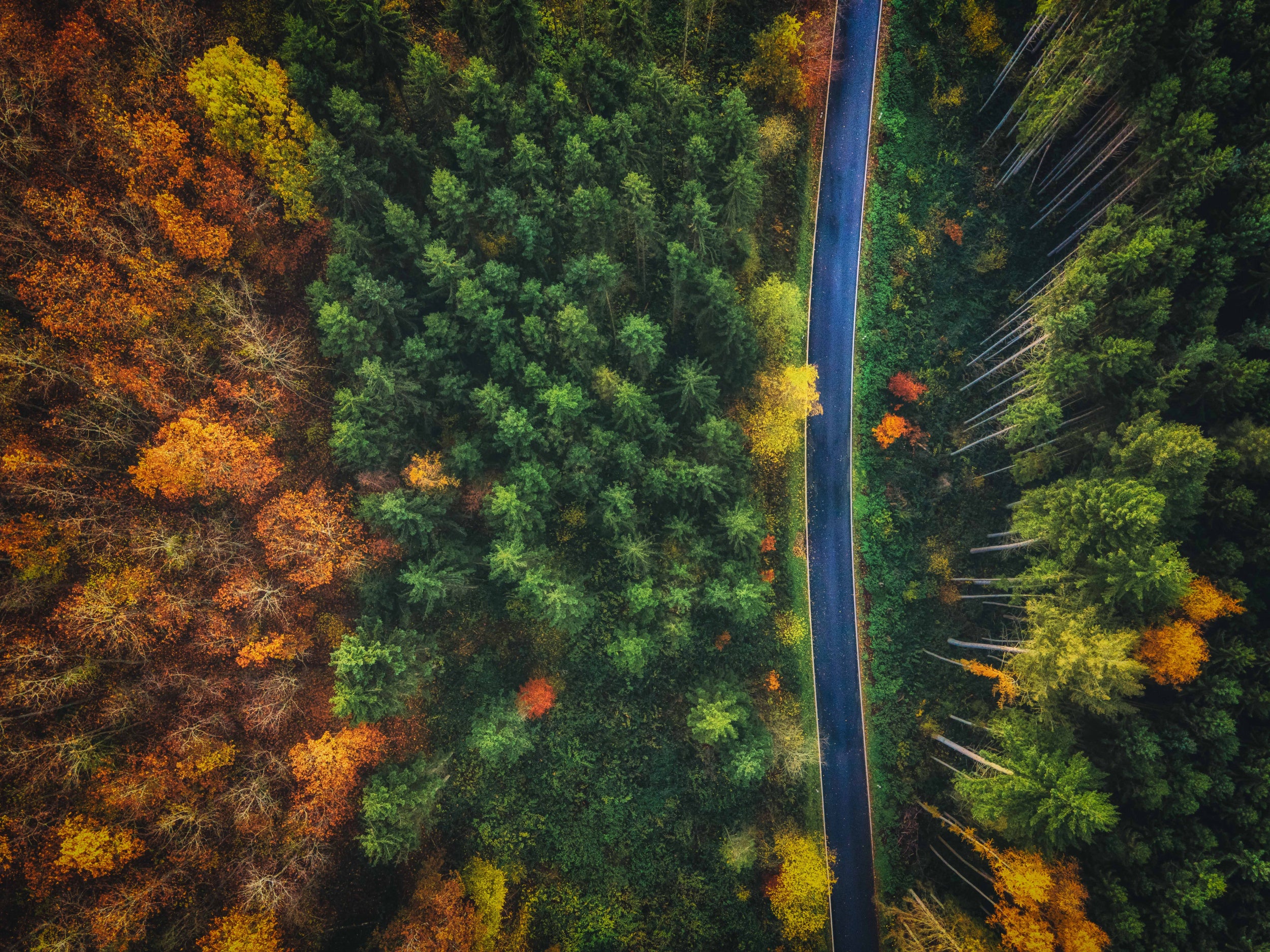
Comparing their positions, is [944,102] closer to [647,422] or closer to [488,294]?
[647,422]

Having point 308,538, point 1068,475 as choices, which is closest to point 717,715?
point 308,538

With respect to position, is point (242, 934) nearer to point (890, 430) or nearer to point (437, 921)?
point (437, 921)

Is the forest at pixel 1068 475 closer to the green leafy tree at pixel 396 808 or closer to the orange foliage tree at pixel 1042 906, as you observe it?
the orange foliage tree at pixel 1042 906

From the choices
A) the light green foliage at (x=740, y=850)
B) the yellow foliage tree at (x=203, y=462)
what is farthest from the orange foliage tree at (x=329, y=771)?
the light green foliage at (x=740, y=850)

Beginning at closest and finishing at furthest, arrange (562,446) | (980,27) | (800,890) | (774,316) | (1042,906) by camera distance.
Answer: (562,446)
(1042,906)
(774,316)
(800,890)
(980,27)

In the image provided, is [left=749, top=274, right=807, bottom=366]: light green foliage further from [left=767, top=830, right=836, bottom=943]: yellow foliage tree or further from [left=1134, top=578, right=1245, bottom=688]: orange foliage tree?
[left=767, top=830, right=836, bottom=943]: yellow foliage tree

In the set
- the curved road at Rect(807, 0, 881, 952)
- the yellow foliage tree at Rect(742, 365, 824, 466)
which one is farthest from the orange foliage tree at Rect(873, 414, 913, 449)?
the yellow foliage tree at Rect(742, 365, 824, 466)

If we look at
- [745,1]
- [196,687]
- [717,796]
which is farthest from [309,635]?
[745,1]

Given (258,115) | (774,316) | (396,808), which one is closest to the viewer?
(258,115)
